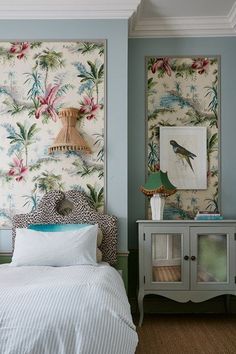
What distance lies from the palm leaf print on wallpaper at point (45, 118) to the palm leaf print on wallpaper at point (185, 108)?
1.94 ft

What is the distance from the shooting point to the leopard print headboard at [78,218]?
10.2 feet

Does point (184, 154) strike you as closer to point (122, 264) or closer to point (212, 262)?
point (212, 262)

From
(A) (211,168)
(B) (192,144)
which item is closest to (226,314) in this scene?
(A) (211,168)

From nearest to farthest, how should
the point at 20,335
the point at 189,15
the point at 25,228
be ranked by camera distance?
the point at 20,335, the point at 25,228, the point at 189,15

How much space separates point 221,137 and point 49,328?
8.47 feet

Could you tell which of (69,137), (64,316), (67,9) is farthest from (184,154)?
(64,316)

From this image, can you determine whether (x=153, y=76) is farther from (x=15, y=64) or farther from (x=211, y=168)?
(x=15, y=64)

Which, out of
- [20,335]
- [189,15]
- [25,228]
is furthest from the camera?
[189,15]

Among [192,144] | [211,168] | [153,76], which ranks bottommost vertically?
[211,168]

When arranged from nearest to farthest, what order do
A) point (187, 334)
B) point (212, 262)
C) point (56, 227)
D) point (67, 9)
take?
point (187, 334) < point (56, 227) < point (212, 262) < point (67, 9)

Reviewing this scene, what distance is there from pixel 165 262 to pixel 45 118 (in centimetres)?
163

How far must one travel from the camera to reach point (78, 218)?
3107 millimetres

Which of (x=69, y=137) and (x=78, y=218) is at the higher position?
(x=69, y=137)

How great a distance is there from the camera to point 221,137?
A: 11.7ft
